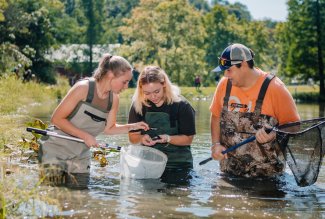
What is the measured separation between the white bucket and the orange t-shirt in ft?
3.60

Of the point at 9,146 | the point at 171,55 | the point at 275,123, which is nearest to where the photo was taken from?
the point at 275,123

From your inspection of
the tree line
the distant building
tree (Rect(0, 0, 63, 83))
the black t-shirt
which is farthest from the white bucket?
the distant building

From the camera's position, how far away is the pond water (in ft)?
18.3

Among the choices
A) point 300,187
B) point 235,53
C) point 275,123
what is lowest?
point 300,187

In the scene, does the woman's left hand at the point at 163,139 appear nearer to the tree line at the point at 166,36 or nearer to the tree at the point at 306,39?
the tree line at the point at 166,36

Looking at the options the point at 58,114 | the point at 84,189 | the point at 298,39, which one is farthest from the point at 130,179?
the point at 298,39

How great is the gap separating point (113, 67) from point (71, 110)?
70cm

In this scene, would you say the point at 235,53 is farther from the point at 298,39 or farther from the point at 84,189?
the point at 298,39

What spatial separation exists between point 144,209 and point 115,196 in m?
0.67

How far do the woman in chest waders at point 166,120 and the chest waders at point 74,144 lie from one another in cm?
61

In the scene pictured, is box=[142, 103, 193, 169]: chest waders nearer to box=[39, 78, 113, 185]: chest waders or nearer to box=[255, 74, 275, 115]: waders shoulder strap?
box=[39, 78, 113, 185]: chest waders

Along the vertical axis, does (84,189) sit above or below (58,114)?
below

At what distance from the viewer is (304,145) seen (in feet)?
22.2

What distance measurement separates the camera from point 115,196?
6340 mm
